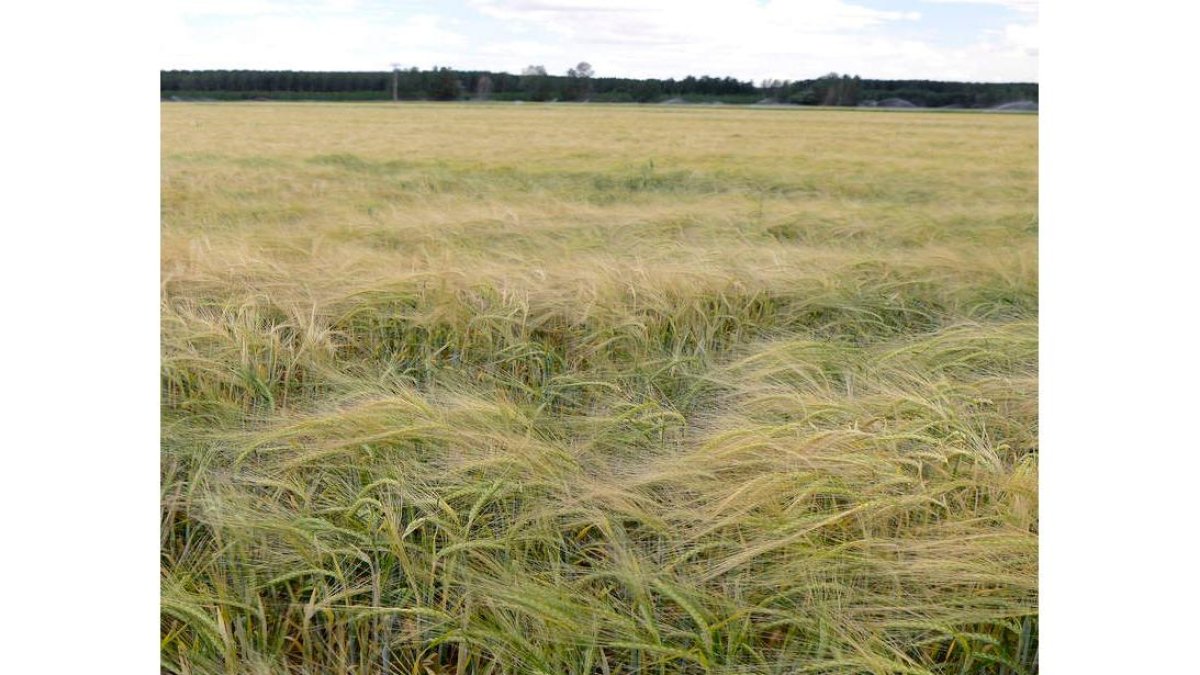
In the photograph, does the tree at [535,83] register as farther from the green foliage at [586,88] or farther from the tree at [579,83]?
the tree at [579,83]

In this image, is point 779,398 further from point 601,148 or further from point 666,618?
point 601,148

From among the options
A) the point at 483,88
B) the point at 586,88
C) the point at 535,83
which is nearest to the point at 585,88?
the point at 586,88

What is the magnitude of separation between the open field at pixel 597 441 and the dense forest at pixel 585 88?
25.8 inches

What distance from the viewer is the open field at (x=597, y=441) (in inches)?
54.5

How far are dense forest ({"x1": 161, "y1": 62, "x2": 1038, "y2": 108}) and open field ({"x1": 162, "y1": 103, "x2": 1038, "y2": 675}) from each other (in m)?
0.66

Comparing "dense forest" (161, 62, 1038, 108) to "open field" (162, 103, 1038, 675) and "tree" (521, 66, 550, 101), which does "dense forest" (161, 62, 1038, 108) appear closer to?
"tree" (521, 66, 550, 101)

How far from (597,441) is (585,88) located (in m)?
2.67

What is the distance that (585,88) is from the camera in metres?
4.15

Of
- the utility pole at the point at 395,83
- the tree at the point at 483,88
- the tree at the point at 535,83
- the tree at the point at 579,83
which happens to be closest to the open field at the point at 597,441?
the tree at the point at 579,83

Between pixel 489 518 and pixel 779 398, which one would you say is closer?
pixel 489 518
